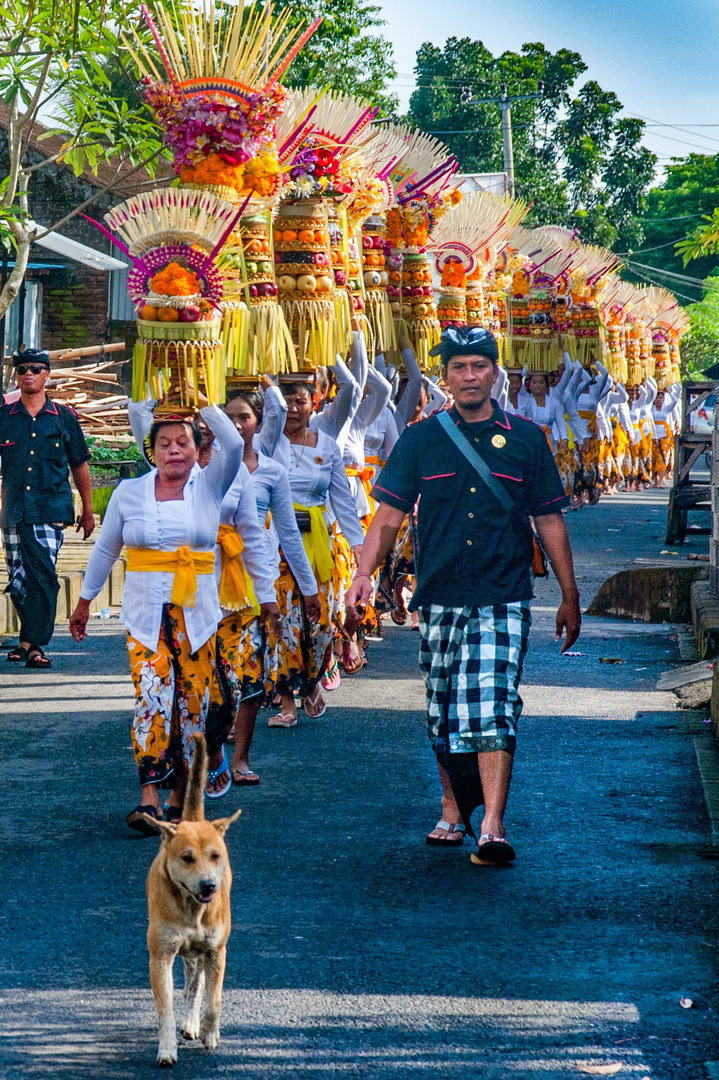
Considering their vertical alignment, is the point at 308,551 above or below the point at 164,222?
below

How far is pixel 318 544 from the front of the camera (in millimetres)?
8148

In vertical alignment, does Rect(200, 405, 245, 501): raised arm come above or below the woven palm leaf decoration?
below

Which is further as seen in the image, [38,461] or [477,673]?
[38,461]

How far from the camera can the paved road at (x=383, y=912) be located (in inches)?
157

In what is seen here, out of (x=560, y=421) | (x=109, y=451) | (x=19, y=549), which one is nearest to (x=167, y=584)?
(x=19, y=549)

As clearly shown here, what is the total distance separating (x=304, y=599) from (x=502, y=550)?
225 centimetres

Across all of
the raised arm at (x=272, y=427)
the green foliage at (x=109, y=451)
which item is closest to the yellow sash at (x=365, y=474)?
the raised arm at (x=272, y=427)

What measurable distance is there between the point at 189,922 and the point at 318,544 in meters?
4.30

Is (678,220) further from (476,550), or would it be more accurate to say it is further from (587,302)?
(476,550)

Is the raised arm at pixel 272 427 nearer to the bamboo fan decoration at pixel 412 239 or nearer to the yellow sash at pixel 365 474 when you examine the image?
the yellow sash at pixel 365 474

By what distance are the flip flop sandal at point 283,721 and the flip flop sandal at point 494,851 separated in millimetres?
2691

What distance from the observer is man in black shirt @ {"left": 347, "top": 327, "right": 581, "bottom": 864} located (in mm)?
5648

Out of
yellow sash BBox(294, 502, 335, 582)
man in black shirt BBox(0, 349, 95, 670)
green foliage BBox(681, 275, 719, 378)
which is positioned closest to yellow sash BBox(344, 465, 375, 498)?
yellow sash BBox(294, 502, 335, 582)

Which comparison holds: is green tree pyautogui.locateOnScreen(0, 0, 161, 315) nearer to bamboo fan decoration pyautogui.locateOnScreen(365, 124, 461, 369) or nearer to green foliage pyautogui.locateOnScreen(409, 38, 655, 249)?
bamboo fan decoration pyautogui.locateOnScreen(365, 124, 461, 369)
